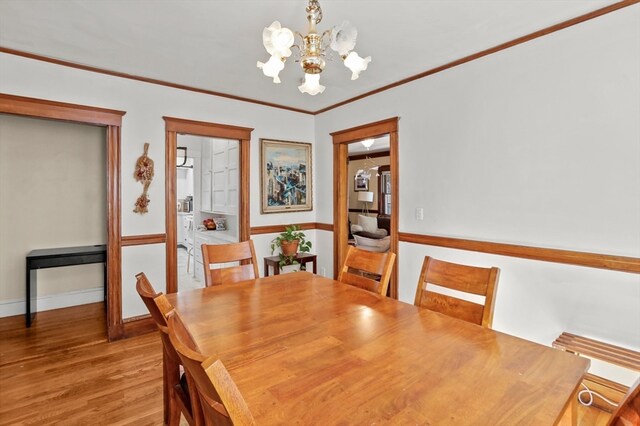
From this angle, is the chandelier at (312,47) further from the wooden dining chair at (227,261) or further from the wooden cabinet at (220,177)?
the wooden cabinet at (220,177)

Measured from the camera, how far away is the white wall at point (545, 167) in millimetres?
2043

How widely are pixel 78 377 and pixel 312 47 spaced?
284 cm

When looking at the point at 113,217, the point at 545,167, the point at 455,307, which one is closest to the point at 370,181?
the point at 545,167

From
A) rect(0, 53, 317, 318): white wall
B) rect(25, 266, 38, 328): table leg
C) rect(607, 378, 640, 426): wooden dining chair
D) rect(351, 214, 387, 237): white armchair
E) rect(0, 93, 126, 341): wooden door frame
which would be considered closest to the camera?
rect(607, 378, 640, 426): wooden dining chair

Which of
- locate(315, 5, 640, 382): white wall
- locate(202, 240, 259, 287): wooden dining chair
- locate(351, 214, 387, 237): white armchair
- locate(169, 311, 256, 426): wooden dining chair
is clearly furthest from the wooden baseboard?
locate(351, 214, 387, 237): white armchair

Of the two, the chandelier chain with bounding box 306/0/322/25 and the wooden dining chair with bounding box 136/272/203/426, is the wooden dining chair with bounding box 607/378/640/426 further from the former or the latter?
the chandelier chain with bounding box 306/0/322/25

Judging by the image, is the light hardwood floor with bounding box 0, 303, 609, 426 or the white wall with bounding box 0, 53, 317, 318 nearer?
the light hardwood floor with bounding box 0, 303, 609, 426

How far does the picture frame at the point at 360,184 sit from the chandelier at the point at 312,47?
710 centimetres

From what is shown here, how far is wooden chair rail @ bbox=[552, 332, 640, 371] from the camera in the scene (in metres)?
1.85

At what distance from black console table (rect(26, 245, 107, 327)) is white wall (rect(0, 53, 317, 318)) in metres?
0.89

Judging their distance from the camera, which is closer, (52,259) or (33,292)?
(52,259)

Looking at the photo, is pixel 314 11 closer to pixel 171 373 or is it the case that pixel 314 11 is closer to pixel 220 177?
pixel 171 373

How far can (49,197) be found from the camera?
4039mm

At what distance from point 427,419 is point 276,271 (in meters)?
3.26
